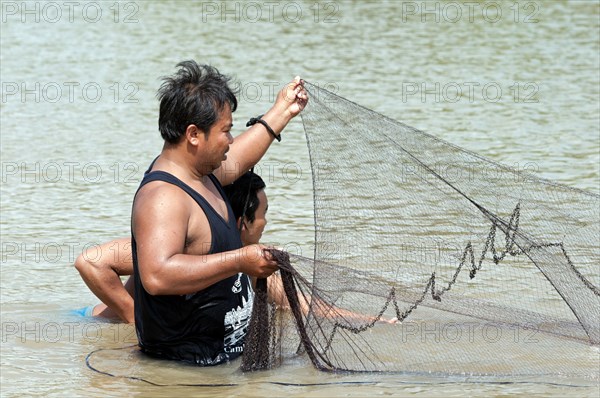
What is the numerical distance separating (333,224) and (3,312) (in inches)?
85.3

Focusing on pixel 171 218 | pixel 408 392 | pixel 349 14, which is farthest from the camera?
pixel 349 14

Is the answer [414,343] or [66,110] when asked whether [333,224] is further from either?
[66,110]

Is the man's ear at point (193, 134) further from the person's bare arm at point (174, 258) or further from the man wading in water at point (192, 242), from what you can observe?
the person's bare arm at point (174, 258)

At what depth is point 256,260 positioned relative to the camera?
185 inches

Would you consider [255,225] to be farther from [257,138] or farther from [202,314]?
[202,314]

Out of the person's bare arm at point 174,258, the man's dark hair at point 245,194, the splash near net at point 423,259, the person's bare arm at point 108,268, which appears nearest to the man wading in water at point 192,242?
the person's bare arm at point 174,258

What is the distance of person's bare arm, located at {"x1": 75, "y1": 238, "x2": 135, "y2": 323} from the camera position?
19.4ft

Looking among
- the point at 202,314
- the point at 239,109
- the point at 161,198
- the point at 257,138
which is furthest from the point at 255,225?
the point at 239,109

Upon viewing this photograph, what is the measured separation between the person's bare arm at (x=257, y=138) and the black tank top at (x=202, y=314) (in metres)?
0.16

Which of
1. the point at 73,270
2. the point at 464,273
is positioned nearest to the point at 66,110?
the point at 73,270

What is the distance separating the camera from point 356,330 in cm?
523

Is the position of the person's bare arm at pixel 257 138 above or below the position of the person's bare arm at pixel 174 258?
above

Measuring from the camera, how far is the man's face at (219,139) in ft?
16.3

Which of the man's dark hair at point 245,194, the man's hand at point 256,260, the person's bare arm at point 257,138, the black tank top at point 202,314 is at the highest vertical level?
the person's bare arm at point 257,138
